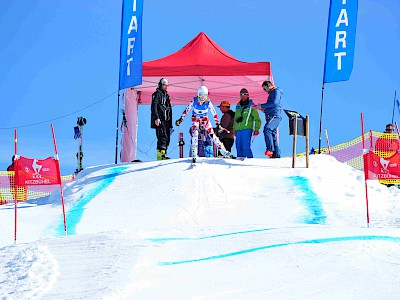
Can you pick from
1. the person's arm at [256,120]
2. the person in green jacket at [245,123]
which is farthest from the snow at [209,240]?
the person's arm at [256,120]

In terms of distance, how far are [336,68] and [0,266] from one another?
31.7 ft

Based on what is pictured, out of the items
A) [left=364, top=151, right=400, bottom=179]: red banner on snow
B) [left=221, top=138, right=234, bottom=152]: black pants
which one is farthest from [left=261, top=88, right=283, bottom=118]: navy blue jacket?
[left=364, top=151, right=400, bottom=179]: red banner on snow

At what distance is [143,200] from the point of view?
10.2 metres

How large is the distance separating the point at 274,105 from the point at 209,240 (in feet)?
21.7

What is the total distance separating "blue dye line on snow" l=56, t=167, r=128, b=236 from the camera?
9.22 m

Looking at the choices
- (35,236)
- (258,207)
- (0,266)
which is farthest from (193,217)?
(0,266)

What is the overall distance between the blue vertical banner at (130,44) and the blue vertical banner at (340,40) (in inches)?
171

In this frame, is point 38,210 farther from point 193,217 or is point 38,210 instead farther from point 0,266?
point 0,266

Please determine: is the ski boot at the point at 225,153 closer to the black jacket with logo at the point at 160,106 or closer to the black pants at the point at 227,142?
the black pants at the point at 227,142

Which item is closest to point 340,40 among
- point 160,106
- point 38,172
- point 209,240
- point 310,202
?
point 160,106

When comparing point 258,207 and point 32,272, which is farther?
point 258,207

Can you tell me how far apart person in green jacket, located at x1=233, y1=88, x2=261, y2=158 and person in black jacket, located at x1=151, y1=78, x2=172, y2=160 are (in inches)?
59.6

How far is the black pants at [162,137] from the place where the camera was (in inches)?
509

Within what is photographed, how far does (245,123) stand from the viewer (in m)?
12.6
